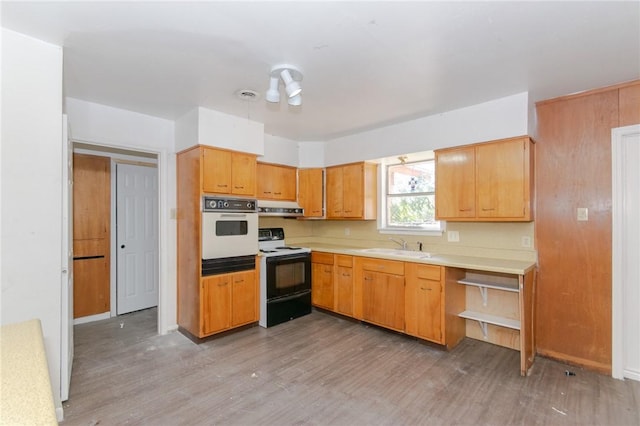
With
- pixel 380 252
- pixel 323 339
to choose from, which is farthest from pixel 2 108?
pixel 380 252

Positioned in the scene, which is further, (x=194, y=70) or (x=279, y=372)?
(x=279, y=372)

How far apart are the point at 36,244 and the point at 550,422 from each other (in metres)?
3.55

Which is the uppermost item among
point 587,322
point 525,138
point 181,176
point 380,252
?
point 525,138

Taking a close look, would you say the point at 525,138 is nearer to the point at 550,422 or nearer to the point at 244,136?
the point at 550,422

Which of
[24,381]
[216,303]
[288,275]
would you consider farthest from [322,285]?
[24,381]

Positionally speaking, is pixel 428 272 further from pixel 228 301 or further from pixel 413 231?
pixel 228 301

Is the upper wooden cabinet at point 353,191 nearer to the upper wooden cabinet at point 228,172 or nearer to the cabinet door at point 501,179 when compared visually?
the upper wooden cabinet at point 228,172

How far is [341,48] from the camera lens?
2068mm

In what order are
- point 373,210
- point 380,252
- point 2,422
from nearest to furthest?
point 2,422 < point 380,252 < point 373,210

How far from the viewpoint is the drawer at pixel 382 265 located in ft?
11.1

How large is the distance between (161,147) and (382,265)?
2.87 meters

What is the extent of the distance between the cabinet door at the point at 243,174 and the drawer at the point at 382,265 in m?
1.58

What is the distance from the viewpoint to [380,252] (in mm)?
3756

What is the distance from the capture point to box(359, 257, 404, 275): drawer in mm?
3391
